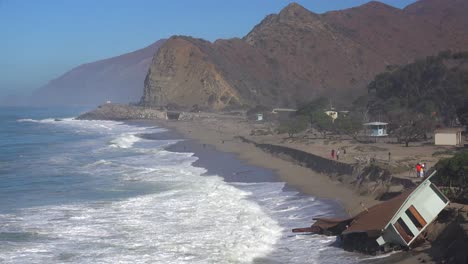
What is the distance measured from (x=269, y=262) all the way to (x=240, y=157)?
20.9m

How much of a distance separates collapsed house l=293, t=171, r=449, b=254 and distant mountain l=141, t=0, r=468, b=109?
68003 mm

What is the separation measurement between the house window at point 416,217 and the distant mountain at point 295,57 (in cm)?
6839

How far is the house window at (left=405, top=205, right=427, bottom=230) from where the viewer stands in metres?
11.7

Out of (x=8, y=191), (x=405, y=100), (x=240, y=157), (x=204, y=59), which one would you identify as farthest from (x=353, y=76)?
(x=8, y=191)

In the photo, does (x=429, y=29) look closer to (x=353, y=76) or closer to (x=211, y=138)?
(x=353, y=76)

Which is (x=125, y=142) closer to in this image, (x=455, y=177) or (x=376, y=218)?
(x=455, y=177)

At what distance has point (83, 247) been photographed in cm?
1361

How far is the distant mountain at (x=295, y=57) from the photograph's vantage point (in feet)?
322

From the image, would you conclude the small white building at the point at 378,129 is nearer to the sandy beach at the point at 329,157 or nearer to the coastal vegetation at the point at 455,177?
the sandy beach at the point at 329,157

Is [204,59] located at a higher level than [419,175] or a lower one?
higher

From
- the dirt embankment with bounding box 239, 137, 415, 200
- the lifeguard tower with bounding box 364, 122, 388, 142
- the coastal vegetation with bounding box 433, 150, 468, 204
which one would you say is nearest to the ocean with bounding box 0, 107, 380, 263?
the dirt embankment with bounding box 239, 137, 415, 200

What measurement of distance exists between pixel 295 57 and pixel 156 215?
320 ft

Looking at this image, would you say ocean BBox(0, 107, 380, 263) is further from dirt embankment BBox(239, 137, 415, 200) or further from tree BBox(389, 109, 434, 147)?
tree BBox(389, 109, 434, 147)

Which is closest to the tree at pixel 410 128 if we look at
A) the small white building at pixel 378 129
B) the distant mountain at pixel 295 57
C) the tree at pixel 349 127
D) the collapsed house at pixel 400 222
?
the small white building at pixel 378 129
